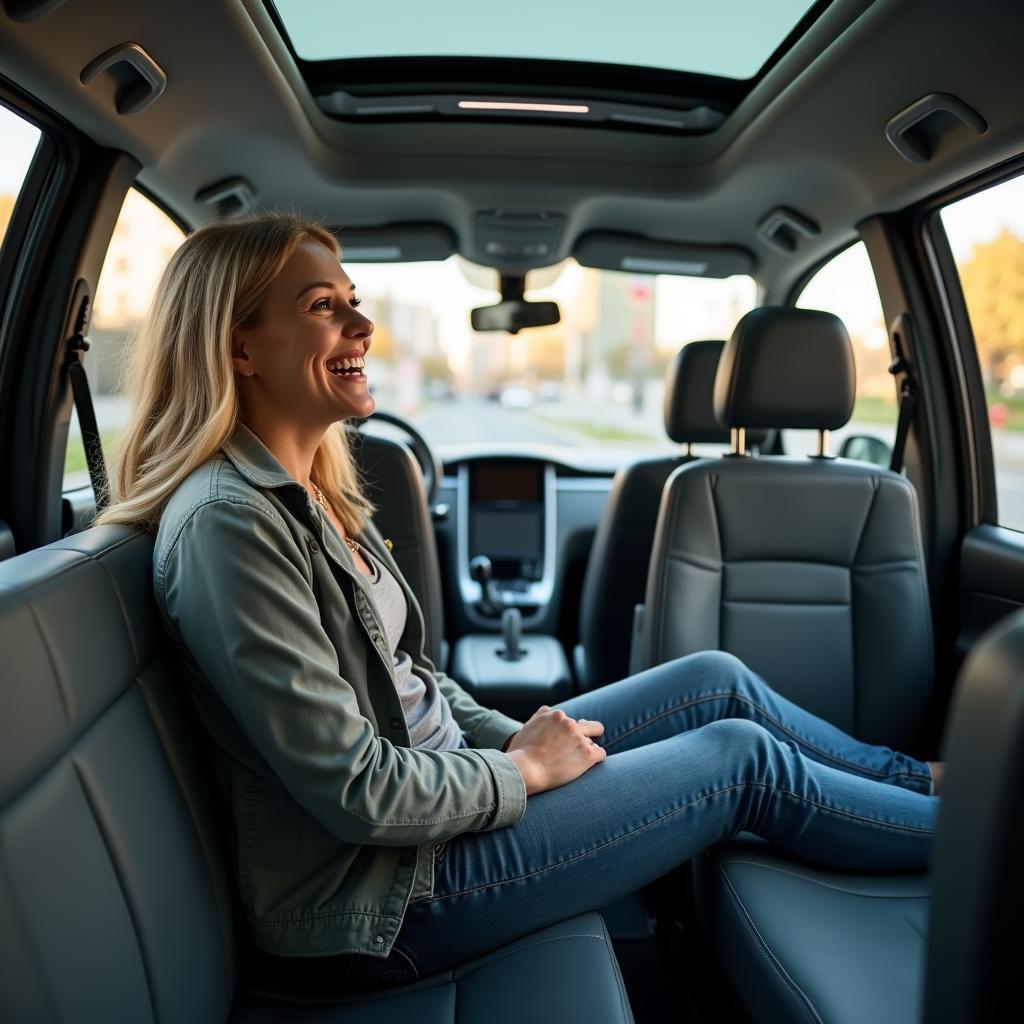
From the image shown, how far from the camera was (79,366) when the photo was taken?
2342mm

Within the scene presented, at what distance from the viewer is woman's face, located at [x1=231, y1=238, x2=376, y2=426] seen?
1521 millimetres

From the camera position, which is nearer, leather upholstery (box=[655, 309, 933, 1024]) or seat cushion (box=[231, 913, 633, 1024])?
seat cushion (box=[231, 913, 633, 1024])

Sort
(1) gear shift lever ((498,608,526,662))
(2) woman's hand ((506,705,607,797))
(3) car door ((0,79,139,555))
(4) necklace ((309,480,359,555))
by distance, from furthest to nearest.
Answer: (1) gear shift lever ((498,608,526,662)) < (3) car door ((0,79,139,555)) < (4) necklace ((309,480,359,555)) < (2) woman's hand ((506,705,607,797))

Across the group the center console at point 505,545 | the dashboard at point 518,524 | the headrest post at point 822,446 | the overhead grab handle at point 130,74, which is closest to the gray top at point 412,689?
the overhead grab handle at point 130,74

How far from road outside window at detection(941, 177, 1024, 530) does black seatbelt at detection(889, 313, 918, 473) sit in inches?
7.7

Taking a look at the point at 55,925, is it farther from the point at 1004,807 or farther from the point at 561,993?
the point at 1004,807

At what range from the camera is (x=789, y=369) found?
2355 mm

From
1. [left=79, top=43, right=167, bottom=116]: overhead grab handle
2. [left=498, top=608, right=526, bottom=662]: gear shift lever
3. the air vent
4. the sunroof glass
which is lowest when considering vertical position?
[left=498, top=608, right=526, bottom=662]: gear shift lever

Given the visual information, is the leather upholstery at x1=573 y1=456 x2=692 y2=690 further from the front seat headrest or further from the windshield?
the windshield

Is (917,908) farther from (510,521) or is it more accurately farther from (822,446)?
(510,521)

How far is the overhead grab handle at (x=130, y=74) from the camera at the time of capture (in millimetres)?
1913

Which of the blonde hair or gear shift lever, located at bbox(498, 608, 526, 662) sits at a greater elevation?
the blonde hair

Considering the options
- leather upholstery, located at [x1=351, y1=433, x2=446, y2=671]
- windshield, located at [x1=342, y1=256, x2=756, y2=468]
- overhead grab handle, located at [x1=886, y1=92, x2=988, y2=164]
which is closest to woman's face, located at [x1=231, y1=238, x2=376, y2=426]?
leather upholstery, located at [x1=351, y1=433, x2=446, y2=671]

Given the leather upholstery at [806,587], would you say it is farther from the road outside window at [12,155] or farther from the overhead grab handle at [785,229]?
the road outside window at [12,155]
